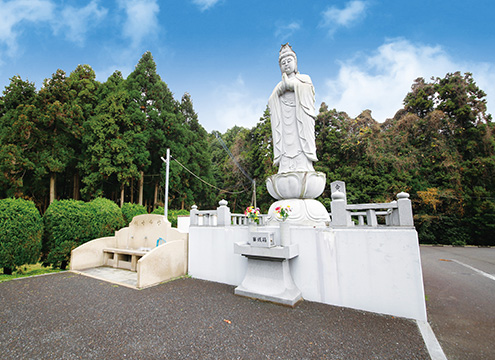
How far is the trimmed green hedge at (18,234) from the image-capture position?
5684mm

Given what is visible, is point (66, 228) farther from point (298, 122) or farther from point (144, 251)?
point (298, 122)

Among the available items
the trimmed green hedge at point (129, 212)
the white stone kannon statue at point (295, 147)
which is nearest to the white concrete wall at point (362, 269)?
the white stone kannon statue at point (295, 147)

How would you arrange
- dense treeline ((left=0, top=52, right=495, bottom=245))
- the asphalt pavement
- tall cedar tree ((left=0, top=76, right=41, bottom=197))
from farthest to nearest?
dense treeline ((left=0, top=52, right=495, bottom=245)) → tall cedar tree ((left=0, top=76, right=41, bottom=197)) → the asphalt pavement

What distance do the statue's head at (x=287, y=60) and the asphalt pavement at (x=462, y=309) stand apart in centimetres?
620

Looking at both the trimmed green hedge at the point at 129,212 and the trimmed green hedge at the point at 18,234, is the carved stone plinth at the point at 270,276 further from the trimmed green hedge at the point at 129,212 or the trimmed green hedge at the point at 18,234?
the trimmed green hedge at the point at 129,212

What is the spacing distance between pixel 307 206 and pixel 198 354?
3595 mm

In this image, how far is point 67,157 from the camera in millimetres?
12453

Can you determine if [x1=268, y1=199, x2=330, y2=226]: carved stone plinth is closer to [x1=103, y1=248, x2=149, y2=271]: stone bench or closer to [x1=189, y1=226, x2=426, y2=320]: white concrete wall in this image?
[x1=189, y1=226, x2=426, y2=320]: white concrete wall

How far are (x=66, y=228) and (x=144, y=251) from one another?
234cm

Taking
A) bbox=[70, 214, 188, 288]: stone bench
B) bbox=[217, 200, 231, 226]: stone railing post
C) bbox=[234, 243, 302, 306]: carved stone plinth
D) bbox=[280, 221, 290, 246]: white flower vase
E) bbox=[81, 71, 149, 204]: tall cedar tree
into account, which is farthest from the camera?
bbox=[81, 71, 149, 204]: tall cedar tree

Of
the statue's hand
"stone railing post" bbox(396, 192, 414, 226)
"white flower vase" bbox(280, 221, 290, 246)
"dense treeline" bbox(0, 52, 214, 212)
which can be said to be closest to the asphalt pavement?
"stone railing post" bbox(396, 192, 414, 226)

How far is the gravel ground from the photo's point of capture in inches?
103

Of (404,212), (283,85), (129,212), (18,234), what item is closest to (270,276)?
(404,212)

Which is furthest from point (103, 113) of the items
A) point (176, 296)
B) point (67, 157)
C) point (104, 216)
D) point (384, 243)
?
point (384, 243)
